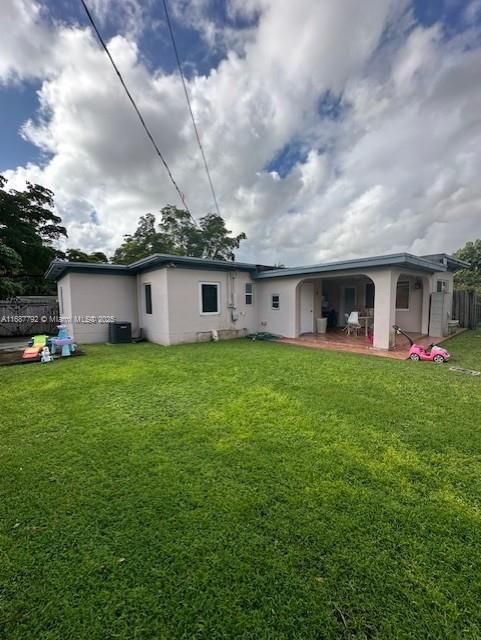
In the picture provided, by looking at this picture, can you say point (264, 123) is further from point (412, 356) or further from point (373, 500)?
point (373, 500)

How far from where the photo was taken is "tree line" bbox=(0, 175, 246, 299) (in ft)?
53.2

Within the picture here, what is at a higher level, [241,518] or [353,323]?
[353,323]

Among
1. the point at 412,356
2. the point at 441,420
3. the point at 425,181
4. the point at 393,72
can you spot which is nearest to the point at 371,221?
the point at 425,181

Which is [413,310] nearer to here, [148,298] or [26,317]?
[148,298]

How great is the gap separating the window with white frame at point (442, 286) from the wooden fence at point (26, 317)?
55.4 feet

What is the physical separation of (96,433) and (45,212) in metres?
20.5

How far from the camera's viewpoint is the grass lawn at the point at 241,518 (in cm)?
148

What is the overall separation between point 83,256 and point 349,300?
19915 millimetres

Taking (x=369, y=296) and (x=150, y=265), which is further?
(x=369, y=296)

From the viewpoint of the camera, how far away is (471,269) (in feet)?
75.6

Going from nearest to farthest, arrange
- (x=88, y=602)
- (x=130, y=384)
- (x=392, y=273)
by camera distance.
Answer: (x=88, y=602) < (x=130, y=384) < (x=392, y=273)

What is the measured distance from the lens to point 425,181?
1172cm

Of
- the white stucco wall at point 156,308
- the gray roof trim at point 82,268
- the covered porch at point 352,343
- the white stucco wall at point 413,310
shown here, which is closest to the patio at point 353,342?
the covered porch at point 352,343

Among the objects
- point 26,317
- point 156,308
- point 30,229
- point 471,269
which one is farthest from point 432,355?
point 471,269
